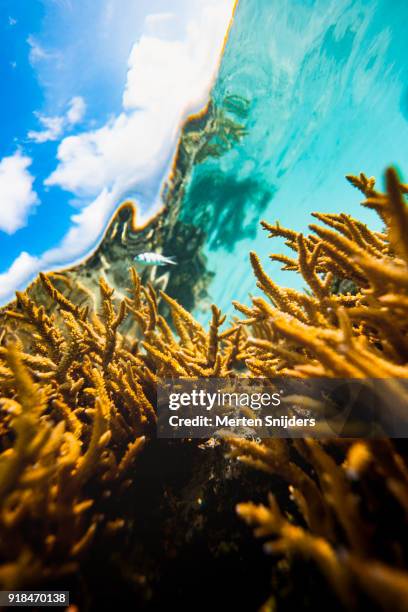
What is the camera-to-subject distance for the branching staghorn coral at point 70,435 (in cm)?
103

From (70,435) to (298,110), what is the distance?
13.8 m

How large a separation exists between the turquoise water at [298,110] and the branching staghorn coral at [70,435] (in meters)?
6.06

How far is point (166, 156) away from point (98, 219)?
318 centimetres

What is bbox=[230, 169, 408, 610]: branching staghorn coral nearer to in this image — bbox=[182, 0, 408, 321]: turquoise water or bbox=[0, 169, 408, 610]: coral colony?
bbox=[0, 169, 408, 610]: coral colony

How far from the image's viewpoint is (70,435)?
149 cm

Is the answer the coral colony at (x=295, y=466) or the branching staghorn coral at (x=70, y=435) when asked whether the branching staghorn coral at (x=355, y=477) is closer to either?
the coral colony at (x=295, y=466)

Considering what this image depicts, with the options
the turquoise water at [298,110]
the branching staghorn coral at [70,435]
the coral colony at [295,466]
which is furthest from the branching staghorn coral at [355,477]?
the turquoise water at [298,110]

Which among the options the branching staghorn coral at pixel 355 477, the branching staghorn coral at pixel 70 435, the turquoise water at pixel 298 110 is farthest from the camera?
the turquoise water at pixel 298 110

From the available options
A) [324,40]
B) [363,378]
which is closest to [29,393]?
[363,378]

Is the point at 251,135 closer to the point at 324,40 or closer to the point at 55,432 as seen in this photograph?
the point at 324,40

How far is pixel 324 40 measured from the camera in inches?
387

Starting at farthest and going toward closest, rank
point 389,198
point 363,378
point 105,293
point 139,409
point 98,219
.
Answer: point 98,219, point 105,293, point 139,409, point 363,378, point 389,198

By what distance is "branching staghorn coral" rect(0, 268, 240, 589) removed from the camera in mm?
1026

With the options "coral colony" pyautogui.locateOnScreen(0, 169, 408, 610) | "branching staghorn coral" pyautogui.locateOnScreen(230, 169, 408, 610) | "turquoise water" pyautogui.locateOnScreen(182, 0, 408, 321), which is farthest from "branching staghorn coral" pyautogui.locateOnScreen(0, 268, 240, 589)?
"turquoise water" pyautogui.locateOnScreen(182, 0, 408, 321)
